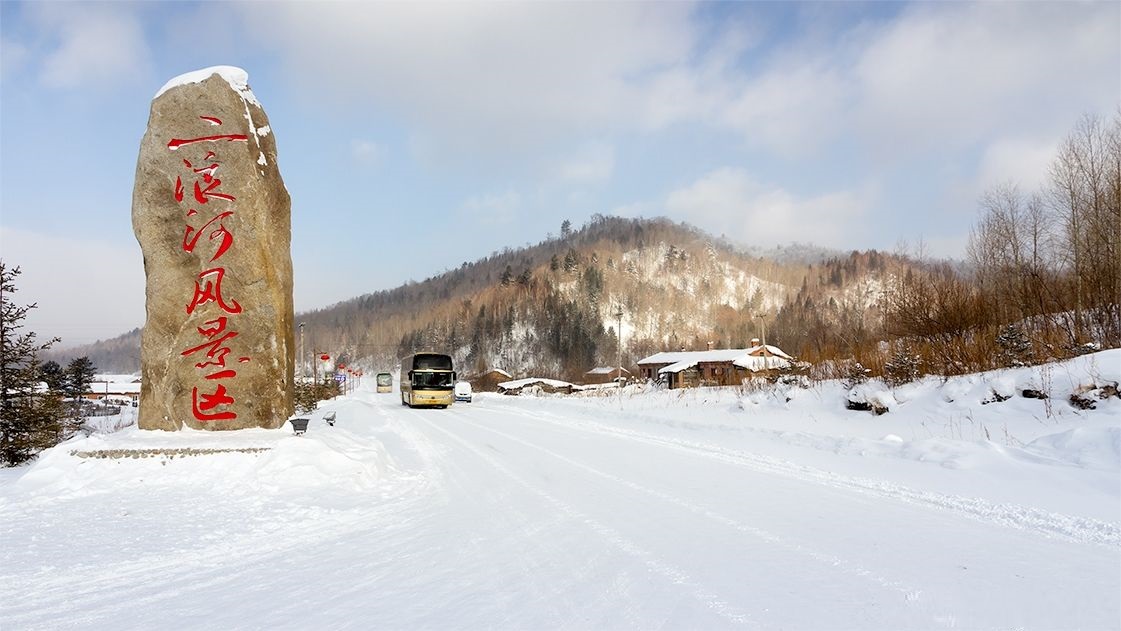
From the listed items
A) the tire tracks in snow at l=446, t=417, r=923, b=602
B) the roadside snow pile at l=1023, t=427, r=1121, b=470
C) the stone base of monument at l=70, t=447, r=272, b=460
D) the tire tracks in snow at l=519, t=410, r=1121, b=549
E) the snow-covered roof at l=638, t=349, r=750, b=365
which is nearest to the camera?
the tire tracks in snow at l=446, t=417, r=923, b=602

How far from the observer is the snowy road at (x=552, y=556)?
3.91 metres

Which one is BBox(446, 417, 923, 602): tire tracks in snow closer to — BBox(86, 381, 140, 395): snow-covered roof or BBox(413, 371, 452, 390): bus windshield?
BBox(413, 371, 452, 390): bus windshield

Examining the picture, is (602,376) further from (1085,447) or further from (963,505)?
(963,505)

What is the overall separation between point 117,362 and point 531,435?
211955 millimetres

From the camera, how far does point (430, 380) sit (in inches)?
1298

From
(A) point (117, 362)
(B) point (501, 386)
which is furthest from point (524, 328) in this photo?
(A) point (117, 362)

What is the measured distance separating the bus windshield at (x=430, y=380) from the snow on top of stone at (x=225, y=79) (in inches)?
925

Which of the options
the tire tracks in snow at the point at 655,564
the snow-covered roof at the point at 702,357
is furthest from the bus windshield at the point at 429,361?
the snow-covered roof at the point at 702,357

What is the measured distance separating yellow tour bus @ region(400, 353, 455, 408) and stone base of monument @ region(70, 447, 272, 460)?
79.8 feet

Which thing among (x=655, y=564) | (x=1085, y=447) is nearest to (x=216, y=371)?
(x=655, y=564)

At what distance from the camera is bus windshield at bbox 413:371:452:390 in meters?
32.9

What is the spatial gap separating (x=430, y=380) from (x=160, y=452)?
2489 cm

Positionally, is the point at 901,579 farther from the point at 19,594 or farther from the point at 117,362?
the point at 117,362

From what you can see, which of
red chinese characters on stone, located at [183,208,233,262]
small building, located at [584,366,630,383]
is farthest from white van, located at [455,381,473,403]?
small building, located at [584,366,630,383]
